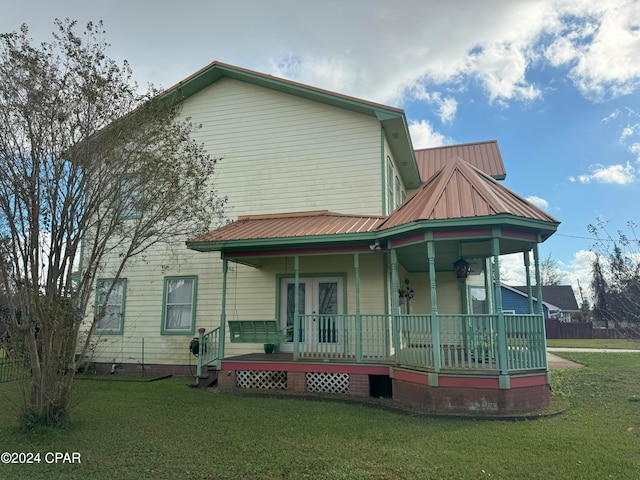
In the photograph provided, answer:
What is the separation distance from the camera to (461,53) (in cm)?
1292

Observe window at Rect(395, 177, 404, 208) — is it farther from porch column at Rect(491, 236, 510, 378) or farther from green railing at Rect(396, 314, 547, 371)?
porch column at Rect(491, 236, 510, 378)

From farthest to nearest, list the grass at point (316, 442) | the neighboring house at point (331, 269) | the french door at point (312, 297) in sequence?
the french door at point (312, 297)
the neighboring house at point (331, 269)
the grass at point (316, 442)

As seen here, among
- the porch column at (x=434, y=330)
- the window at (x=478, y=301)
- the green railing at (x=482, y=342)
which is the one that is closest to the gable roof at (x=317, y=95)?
the porch column at (x=434, y=330)

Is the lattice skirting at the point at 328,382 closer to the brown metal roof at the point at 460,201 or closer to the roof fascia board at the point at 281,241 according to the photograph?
the roof fascia board at the point at 281,241

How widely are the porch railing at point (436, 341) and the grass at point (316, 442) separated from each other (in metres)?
1.09

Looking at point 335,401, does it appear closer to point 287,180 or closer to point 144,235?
point 144,235

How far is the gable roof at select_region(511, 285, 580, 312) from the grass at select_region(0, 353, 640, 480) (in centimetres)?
4323

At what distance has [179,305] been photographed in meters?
12.9

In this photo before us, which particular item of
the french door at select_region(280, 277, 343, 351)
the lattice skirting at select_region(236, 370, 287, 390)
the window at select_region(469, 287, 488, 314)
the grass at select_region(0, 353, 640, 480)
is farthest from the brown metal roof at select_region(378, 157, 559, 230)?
the window at select_region(469, 287, 488, 314)

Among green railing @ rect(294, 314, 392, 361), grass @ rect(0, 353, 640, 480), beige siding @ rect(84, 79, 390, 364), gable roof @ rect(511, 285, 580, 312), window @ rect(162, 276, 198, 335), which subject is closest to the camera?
grass @ rect(0, 353, 640, 480)

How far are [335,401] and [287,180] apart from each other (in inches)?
253

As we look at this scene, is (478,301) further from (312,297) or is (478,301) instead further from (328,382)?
(328,382)

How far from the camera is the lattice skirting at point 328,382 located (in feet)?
31.3

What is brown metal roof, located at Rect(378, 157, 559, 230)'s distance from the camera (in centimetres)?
813
